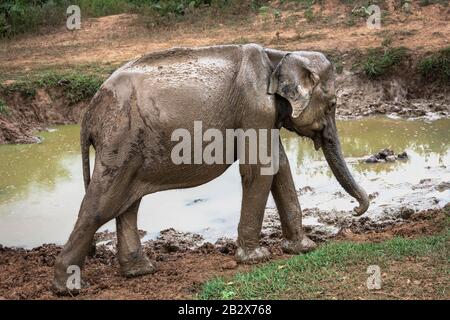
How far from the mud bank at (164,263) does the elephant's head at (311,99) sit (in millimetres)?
917

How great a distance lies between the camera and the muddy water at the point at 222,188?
8.48 metres

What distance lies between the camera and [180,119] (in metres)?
5.94

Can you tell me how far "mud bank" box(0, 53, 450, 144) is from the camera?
45.8 feet

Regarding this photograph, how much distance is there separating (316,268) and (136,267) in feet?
4.97

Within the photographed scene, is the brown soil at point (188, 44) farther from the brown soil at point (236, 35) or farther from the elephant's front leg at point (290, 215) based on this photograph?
the elephant's front leg at point (290, 215)

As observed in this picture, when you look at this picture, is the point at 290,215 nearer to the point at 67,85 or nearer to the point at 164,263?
the point at 164,263

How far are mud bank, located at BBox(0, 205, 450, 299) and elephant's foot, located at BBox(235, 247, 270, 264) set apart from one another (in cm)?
9

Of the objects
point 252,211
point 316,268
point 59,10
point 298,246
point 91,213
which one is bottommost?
point 298,246

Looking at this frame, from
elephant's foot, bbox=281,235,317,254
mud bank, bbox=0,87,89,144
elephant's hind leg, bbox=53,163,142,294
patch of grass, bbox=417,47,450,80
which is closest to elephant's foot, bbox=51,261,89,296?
elephant's hind leg, bbox=53,163,142,294

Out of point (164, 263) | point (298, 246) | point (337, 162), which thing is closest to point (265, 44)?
point (337, 162)

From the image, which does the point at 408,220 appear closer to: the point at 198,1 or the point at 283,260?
the point at 283,260

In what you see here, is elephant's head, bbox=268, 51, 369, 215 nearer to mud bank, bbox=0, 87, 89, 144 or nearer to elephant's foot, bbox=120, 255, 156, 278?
elephant's foot, bbox=120, 255, 156, 278

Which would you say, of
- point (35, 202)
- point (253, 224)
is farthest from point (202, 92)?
point (35, 202)

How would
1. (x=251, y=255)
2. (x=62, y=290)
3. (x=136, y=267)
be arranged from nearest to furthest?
(x=62, y=290), (x=136, y=267), (x=251, y=255)
